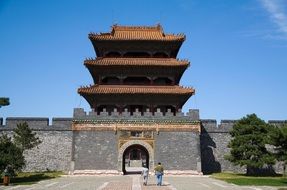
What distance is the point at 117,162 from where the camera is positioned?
2314cm

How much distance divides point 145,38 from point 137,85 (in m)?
3.55

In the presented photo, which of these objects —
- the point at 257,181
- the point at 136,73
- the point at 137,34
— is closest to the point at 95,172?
the point at 136,73

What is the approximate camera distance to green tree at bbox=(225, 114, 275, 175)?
2339 centimetres

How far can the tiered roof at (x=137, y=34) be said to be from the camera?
86.8ft

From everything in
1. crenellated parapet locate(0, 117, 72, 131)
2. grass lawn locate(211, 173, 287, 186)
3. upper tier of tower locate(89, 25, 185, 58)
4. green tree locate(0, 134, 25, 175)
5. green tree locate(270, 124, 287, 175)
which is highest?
upper tier of tower locate(89, 25, 185, 58)

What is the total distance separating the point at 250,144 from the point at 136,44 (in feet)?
33.8

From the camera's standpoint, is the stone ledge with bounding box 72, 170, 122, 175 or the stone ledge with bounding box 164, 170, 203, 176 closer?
the stone ledge with bounding box 72, 170, 122, 175

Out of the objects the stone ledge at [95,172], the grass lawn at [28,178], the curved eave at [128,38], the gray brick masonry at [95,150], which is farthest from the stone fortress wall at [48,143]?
the curved eave at [128,38]

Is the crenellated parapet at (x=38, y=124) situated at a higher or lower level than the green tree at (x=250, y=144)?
higher

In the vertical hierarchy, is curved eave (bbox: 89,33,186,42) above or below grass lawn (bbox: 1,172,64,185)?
above

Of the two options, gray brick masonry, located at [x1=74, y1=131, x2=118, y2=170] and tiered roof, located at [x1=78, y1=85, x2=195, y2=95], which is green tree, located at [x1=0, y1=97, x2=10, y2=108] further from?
tiered roof, located at [x1=78, y1=85, x2=195, y2=95]

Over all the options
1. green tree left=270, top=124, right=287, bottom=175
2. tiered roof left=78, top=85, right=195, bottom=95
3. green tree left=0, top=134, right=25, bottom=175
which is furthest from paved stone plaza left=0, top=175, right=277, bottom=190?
tiered roof left=78, top=85, right=195, bottom=95

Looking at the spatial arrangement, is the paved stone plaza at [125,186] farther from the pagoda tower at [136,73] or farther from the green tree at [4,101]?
the pagoda tower at [136,73]

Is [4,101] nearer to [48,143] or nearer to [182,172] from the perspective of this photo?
[48,143]
